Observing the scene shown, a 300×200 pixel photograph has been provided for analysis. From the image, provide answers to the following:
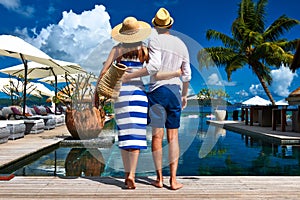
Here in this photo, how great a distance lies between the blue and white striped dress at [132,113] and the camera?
2873 mm

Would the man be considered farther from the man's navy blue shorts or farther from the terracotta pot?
the terracotta pot

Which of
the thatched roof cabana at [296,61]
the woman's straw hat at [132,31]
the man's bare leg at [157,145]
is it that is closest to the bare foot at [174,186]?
the man's bare leg at [157,145]

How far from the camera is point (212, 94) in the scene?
3.18 meters

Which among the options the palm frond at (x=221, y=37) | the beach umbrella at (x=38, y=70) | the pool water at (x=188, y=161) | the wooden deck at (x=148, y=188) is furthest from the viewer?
the palm frond at (x=221, y=37)

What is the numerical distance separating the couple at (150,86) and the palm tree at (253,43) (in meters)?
16.1

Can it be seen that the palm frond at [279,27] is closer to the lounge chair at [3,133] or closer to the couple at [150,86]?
the lounge chair at [3,133]

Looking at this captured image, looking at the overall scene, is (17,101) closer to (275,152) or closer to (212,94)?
(275,152)

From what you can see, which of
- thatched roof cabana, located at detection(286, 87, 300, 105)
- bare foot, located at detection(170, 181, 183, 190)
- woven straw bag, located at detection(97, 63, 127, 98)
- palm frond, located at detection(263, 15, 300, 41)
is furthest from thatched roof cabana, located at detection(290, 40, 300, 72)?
palm frond, located at detection(263, 15, 300, 41)

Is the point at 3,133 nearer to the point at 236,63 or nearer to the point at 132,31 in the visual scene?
the point at 132,31

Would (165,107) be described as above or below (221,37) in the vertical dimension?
below

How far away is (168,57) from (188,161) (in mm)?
3002

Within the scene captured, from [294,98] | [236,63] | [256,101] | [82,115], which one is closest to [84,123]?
[82,115]

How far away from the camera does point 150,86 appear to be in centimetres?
295

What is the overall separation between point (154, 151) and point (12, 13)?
11053 centimetres
